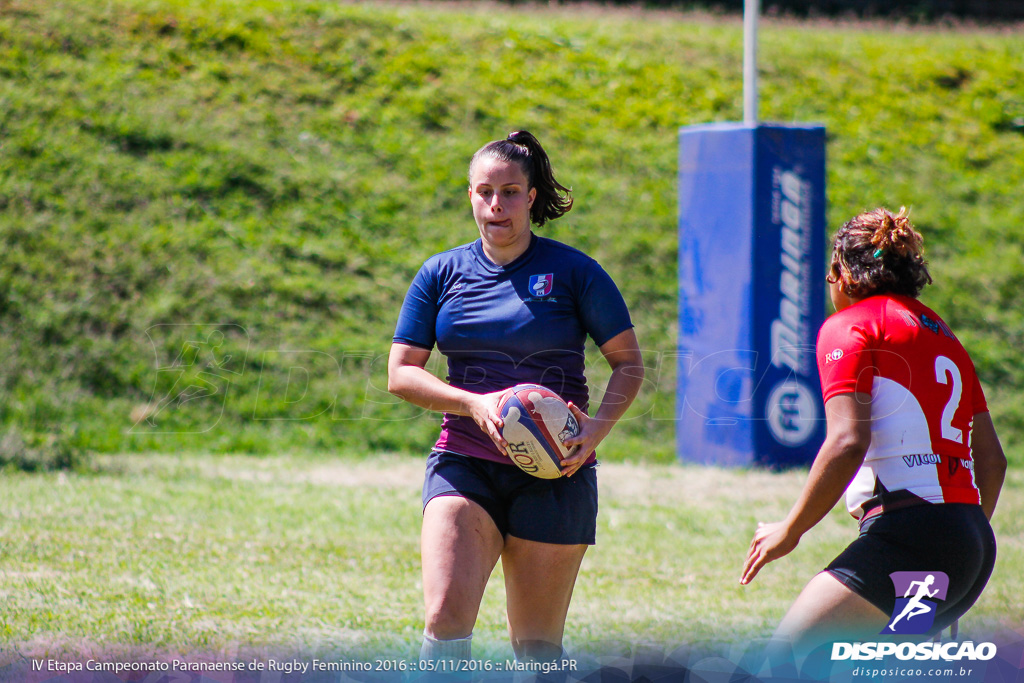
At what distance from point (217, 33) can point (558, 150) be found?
6.11 meters

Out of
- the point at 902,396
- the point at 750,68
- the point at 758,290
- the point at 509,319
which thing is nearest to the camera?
the point at 902,396

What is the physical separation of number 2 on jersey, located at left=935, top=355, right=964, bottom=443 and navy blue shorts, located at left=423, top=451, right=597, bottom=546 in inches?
50.4

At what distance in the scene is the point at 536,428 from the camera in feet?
11.1

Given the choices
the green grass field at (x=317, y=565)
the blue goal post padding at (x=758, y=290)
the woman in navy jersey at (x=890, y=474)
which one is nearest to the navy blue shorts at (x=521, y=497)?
the woman in navy jersey at (x=890, y=474)

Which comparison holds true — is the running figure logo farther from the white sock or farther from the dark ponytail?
the dark ponytail

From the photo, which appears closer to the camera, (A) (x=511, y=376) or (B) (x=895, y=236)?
(B) (x=895, y=236)

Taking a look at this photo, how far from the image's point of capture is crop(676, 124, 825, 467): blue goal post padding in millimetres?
10008

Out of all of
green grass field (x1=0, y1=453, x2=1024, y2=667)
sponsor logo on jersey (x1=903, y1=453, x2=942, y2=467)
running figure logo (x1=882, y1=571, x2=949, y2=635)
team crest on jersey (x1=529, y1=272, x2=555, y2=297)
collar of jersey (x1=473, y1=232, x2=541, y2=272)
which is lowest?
green grass field (x1=0, y1=453, x2=1024, y2=667)

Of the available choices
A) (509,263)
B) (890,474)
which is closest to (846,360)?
(890,474)

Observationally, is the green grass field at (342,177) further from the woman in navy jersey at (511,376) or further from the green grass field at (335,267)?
the woman in navy jersey at (511,376)

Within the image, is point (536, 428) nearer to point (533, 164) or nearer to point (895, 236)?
point (533, 164)

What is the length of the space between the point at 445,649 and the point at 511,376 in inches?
40.6

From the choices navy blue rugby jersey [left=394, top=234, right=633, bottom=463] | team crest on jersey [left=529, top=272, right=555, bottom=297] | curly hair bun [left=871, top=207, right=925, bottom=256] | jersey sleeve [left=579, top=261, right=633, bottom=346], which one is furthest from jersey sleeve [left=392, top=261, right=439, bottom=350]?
curly hair bun [left=871, top=207, right=925, bottom=256]

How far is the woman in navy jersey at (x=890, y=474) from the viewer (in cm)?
297
